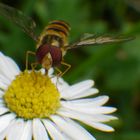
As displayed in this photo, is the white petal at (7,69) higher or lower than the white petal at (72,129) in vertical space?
higher

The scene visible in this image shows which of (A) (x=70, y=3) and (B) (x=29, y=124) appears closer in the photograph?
(B) (x=29, y=124)

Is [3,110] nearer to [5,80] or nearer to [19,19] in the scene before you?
[5,80]

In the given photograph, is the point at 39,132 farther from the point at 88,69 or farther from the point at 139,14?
the point at 139,14

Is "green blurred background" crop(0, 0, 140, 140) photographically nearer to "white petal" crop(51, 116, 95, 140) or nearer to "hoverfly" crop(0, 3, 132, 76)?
"hoverfly" crop(0, 3, 132, 76)

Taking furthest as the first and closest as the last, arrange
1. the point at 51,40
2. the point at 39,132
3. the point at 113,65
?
the point at 113,65
the point at 51,40
the point at 39,132

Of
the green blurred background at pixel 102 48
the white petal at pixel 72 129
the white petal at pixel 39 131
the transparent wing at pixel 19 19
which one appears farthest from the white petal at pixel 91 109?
the green blurred background at pixel 102 48

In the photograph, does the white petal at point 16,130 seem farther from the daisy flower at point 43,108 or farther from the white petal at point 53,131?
the white petal at point 53,131

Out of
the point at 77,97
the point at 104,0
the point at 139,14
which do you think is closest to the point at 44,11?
the point at 104,0
